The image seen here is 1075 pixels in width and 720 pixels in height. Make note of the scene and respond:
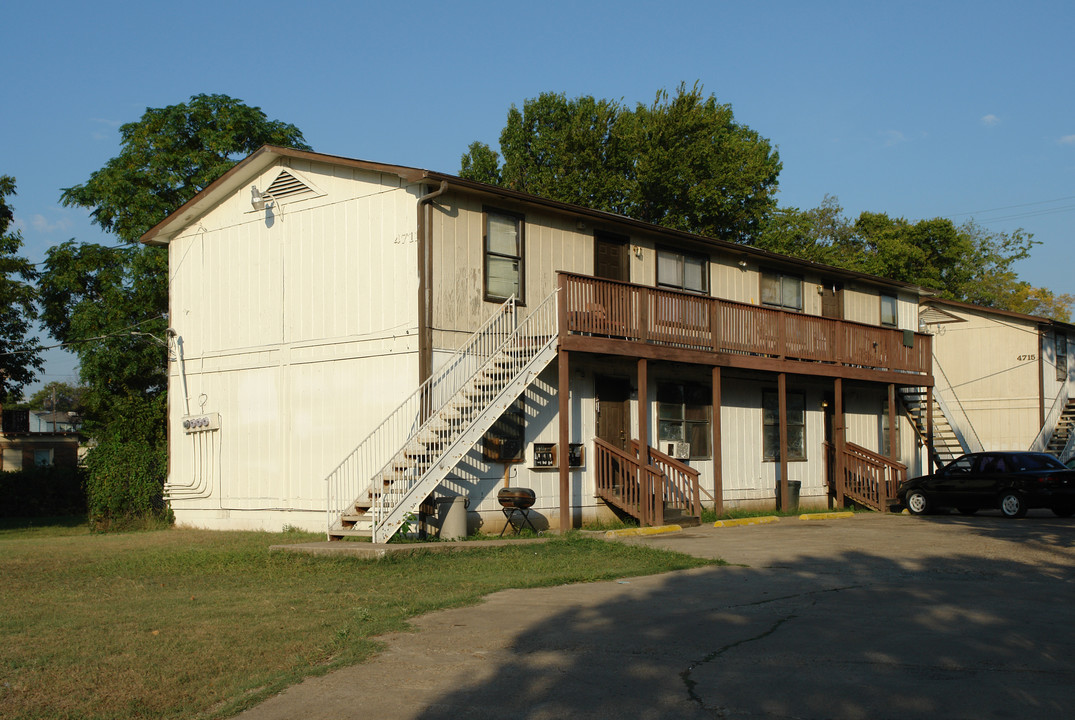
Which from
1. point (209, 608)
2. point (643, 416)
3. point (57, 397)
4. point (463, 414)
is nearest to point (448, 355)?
point (463, 414)

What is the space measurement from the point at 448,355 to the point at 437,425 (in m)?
1.74

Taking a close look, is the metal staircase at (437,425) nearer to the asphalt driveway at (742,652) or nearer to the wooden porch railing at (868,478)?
the asphalt driveway at (742,652)

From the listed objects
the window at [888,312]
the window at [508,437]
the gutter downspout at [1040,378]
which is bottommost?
the window at [508,437]

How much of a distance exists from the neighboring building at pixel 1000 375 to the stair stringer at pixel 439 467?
2227 centimetres

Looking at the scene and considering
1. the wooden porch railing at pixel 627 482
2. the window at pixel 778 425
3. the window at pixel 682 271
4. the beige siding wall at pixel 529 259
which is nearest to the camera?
the beige siding wall at pixel 529 259

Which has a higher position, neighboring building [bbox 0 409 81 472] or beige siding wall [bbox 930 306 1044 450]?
beige siding wall [bbox 930 306 1044 450]

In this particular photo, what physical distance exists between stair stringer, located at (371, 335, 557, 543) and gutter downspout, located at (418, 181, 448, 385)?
33.8 inches

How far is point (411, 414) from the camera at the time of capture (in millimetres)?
17250

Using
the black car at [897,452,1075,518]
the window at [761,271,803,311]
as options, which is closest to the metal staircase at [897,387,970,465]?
the window at [761,271,803,311]

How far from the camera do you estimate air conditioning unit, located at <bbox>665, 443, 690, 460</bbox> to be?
22.0 m

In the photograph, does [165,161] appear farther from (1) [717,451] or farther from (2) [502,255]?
(1) [717,451]

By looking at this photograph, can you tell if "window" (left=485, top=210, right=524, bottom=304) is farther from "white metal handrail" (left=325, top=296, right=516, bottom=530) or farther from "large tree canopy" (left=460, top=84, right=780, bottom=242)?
"large tree canopy" (left=460, top=84, right=780, bottom=242)

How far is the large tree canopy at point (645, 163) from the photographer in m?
44.6

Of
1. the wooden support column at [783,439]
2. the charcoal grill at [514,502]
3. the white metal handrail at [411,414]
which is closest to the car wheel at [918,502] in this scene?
the wooden support column at [783,439]
